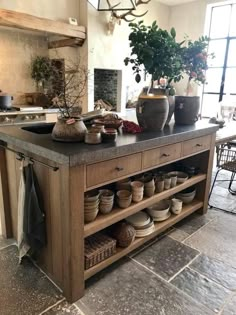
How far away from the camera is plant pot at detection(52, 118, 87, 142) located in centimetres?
158

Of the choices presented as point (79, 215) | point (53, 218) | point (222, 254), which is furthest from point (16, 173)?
point (222, 254)

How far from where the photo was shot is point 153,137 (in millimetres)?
1868

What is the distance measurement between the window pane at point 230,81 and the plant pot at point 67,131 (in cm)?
542

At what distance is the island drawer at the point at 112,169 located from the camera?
4.95ft

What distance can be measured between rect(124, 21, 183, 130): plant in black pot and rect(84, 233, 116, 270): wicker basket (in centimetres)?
91

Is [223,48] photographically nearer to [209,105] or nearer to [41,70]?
[209,105]

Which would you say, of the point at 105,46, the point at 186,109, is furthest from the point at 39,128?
the point at 105,46

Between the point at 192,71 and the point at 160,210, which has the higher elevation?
the point at 192,71

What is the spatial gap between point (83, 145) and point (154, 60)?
Result: 1.06 m

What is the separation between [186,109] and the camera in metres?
2.44

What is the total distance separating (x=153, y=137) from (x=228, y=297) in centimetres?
115

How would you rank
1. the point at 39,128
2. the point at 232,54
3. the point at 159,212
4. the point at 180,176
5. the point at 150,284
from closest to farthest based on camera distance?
the point at 150,284
the point at 39,128
the point at 159,212
the point at 180,176
the point at 232,54

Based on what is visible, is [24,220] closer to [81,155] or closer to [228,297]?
[81,155]

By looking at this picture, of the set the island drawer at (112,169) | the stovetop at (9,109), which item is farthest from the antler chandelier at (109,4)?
the island drawer at (112,169)
